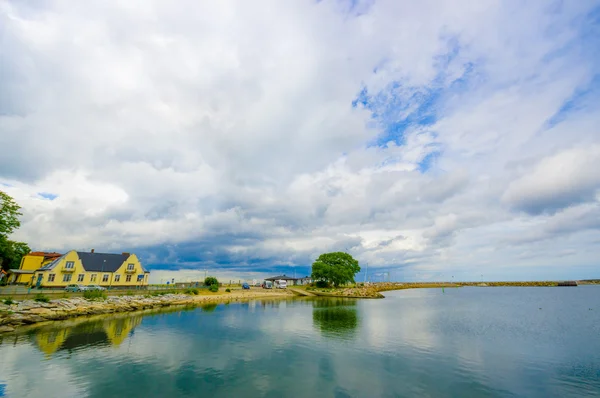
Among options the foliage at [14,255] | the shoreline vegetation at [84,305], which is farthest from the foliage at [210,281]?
the foliage at [14,255]

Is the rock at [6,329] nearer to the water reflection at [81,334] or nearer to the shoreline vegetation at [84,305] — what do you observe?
the shoreline vegetation at [84,305]

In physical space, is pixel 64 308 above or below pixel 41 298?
below

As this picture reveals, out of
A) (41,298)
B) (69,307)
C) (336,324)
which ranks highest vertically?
(41,298)

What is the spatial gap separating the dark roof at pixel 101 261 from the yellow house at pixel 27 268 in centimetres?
1226

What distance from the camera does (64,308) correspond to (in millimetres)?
46500

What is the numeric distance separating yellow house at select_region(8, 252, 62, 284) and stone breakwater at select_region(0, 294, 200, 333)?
39.4 meters

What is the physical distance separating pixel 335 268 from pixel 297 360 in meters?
91.3

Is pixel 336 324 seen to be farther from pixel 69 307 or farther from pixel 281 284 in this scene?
pixel 281 284

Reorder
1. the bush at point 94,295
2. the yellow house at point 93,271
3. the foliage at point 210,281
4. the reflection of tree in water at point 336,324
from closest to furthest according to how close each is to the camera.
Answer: the reflection of tree in water at point 336,324
the bush at point 94,295
the yellow house at point 93,271
the foliage at point 210,281

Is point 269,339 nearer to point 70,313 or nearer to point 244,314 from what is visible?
point 244,314

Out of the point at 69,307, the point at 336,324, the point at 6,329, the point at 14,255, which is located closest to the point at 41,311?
the point at 69,307

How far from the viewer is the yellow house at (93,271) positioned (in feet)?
233

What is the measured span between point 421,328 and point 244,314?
3413 centimetres

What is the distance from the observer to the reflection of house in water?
2989 centimetres
